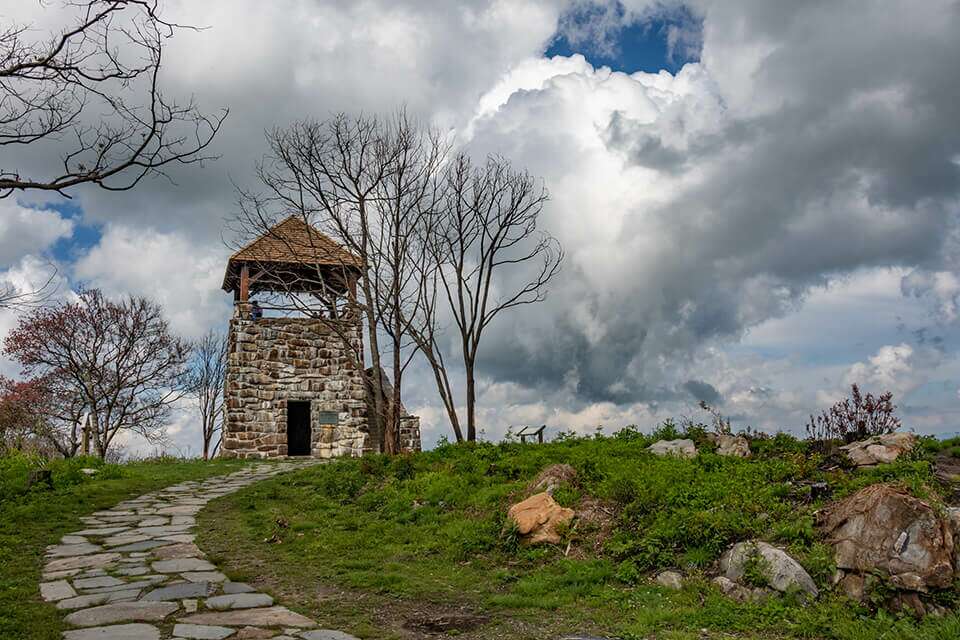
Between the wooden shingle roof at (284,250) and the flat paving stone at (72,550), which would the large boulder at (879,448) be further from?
the wooden shingle roof at (284,250)

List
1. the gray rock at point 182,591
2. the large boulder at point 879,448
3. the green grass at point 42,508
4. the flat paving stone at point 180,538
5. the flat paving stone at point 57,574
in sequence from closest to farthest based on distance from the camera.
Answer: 1. the green grass at point 42,508
2. the gray rock at point 182,591
3. the flat paving stone at point 57,574
4. the large boulder at point 879,448
5. the flat paving stone at point 180,538

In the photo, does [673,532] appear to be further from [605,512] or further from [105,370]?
[105,370]

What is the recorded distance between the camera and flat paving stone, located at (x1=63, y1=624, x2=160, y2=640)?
207 inches

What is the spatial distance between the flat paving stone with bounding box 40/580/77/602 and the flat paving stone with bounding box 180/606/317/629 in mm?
1578

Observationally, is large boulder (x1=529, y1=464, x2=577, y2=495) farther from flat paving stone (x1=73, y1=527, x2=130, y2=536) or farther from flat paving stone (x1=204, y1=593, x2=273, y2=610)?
flat paving stone (x1=73, y1=527, x2=130, y2=536)

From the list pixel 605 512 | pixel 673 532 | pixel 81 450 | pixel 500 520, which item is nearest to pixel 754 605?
pixel 673 532

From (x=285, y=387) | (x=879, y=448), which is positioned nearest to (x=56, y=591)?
(x=879, y=448)

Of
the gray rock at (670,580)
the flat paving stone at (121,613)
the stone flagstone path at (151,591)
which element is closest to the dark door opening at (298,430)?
the stone flagstone path at (151,591)

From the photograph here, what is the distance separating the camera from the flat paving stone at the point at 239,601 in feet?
20.1

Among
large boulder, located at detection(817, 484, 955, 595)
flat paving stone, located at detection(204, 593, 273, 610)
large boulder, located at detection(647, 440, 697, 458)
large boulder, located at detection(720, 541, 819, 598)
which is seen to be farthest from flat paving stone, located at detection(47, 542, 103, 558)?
large boulder, located at detection(817, 484, 955, 595)

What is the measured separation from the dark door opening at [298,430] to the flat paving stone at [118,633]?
1921 centimetres

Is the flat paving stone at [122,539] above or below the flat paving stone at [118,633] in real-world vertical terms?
above

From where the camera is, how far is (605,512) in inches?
322

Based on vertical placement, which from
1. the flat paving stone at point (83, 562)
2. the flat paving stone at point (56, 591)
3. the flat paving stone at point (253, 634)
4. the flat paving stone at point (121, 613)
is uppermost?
the flat paving stone at point (83, 562)
